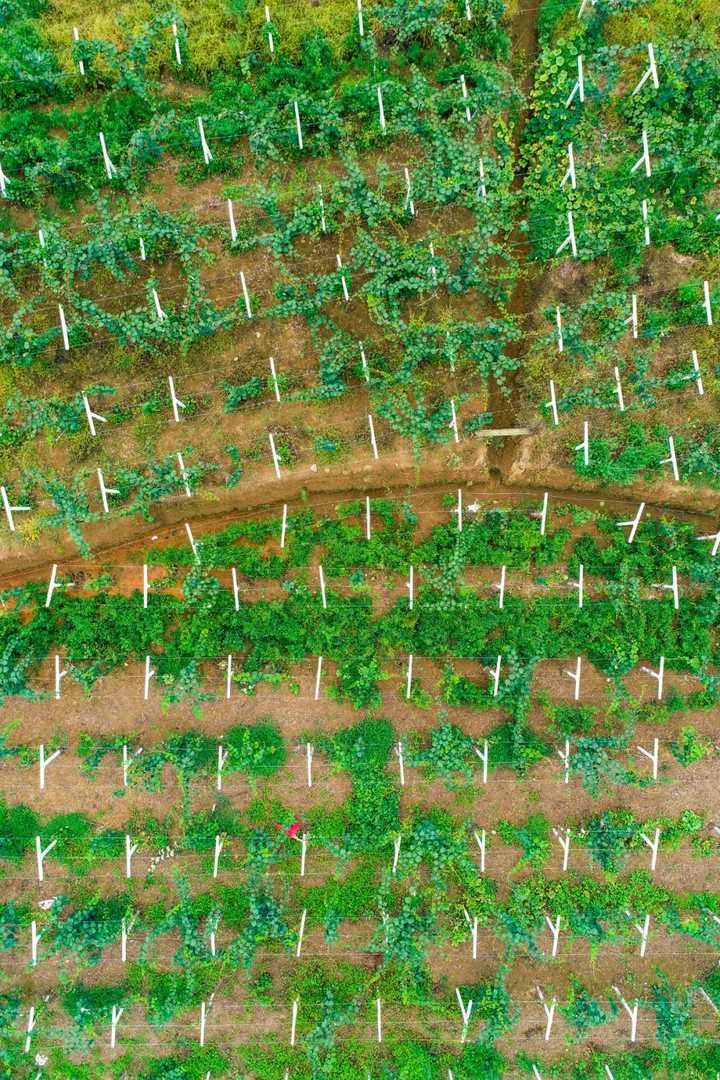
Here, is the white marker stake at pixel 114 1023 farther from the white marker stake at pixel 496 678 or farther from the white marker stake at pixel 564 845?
the white marker stake at pixel 496 678

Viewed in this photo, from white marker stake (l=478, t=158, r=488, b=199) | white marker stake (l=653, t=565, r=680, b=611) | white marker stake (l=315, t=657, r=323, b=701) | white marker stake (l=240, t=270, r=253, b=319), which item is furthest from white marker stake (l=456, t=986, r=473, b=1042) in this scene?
white marker stake (l=478, t=158, r=488, b=199)

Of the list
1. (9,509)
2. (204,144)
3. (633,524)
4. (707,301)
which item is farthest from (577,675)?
(204,144)

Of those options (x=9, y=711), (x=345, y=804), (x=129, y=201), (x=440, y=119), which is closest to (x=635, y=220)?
(x=440, y=119)

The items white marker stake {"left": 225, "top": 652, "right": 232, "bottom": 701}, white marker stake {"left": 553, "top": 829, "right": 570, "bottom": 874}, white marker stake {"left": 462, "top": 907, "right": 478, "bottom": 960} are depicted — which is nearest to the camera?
white marker stake {"left": 225, "top": 652, "right": 232, "bottom": 701}

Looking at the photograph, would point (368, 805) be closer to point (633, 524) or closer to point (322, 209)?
point (633, 524)

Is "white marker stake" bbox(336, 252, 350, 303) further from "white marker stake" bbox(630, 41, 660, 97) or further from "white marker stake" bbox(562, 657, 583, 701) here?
"white marker stake" bbox(562, 657, 583, 701)

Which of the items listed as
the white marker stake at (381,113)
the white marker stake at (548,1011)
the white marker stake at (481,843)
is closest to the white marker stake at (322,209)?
the white marker stake at (381,113)
